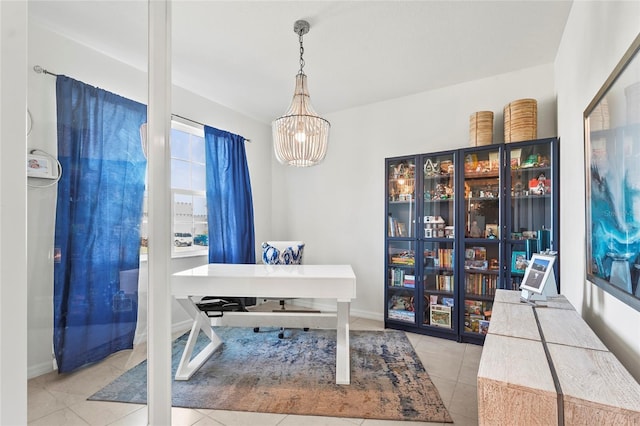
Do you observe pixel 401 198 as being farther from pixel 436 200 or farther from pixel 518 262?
pixel 518 262

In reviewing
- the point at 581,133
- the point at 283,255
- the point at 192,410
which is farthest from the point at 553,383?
the point at 283,255

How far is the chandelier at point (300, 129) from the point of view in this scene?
7.70ft

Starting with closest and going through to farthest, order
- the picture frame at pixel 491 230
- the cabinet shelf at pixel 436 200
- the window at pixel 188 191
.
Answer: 1. the picture frame at pixel 491 230
2. the cabinet shelf at pixel 436 200
3. the window at pixel 188 191

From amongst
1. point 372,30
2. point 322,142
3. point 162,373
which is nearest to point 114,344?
point 162,373

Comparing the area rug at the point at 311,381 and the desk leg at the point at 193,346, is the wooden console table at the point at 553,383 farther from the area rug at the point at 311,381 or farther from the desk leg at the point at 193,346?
the desk leg at the point at 193,346

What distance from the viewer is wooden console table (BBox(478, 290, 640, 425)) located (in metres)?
0.79

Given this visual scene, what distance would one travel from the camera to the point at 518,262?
280cm

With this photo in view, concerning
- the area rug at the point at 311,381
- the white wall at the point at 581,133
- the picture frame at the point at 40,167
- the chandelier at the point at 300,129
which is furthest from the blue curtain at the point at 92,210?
the white wall at the point at 581,133

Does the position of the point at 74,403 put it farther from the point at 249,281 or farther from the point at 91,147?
the point at 249,281

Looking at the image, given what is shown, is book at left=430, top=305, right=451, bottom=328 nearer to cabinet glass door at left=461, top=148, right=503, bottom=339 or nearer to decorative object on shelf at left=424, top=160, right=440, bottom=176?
cabinet glass door at left=461, top=148, right=503, bottom=339

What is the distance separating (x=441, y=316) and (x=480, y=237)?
2.93 feet

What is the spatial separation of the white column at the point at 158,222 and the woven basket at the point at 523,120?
113 inches

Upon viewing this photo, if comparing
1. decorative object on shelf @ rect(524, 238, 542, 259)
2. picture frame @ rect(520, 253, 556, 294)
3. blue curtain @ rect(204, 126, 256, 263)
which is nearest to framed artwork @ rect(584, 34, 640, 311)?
picture frame @ rect(520, 253, 556, 294)

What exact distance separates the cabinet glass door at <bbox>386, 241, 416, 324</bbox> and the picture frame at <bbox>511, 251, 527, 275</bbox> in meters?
0.91
